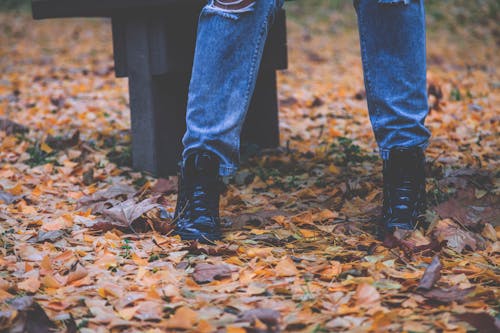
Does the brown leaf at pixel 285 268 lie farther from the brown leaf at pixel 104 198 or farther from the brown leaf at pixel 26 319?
the brown leaf at pixel 104 198

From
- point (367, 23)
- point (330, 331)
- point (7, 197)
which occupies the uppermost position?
point (367, 23)

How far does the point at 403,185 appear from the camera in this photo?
1802 mm

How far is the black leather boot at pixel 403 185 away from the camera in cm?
179

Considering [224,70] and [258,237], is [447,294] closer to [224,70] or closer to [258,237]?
[258,237]

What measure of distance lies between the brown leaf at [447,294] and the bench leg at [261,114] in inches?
59.2

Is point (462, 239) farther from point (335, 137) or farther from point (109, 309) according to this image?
point (335, 137)

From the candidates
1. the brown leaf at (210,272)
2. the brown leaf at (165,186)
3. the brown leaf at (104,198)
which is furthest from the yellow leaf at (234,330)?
the brown leaf at (165,186)

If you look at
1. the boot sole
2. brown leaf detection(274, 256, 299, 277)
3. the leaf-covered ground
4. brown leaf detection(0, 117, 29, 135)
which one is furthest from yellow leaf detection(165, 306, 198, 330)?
Answer: brown leaf detection(0, 117, 29, 135)

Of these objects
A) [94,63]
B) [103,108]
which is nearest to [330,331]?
[103,108]

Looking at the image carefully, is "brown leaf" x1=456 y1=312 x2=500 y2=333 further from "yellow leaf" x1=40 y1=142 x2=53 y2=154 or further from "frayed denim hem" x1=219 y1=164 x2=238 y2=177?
"yellow leaf" x1=40 y1=142 x2=53 y2=154

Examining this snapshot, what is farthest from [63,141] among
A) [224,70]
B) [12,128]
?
[224,70]

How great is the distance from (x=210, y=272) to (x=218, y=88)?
1.70 feet

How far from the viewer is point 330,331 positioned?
4.14 ft

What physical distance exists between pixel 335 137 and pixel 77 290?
1859mm
